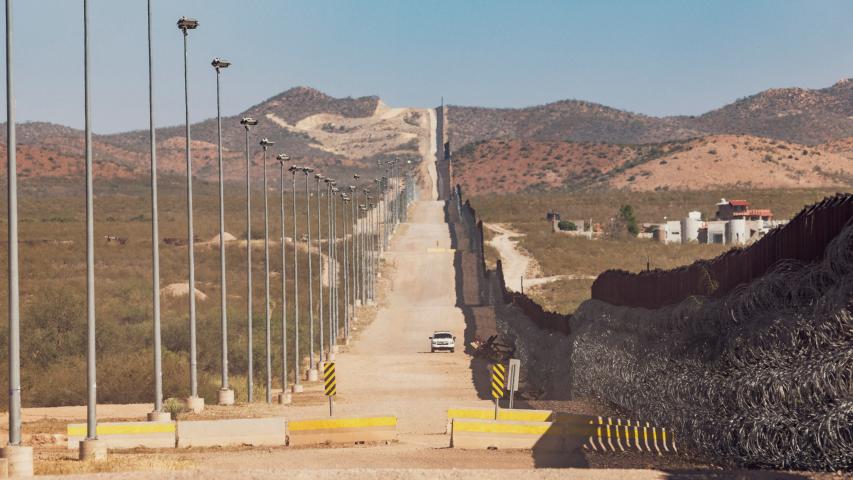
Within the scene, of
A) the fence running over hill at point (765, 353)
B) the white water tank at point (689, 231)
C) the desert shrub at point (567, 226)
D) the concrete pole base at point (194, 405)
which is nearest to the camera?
the fence running over hill at point (765, 353)

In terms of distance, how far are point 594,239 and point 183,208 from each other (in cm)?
6809

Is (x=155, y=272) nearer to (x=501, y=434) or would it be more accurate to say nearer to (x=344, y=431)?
(x=344, y=431)

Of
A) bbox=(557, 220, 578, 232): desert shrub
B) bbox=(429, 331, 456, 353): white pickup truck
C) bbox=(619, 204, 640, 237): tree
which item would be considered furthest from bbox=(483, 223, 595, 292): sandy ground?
bbox=(429, 331, 456, 353): white pickup truck

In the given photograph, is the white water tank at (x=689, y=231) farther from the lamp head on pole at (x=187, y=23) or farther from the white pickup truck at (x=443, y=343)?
A: the lamp head on pole at (x=187, y=23)

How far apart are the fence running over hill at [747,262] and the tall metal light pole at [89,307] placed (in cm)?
1269

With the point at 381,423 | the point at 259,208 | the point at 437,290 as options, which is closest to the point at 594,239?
the point at 437,290

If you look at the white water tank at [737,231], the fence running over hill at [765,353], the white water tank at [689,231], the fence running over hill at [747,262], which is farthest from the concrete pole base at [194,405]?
the white water tank at [689,231]

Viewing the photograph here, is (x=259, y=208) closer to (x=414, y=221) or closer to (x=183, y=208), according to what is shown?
(x=183, y=208)

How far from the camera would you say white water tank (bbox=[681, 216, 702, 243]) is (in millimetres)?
147125

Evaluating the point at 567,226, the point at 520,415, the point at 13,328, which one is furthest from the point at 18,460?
the point at 567,226

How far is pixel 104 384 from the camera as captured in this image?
57.4 metres

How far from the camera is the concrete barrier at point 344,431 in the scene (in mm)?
36531

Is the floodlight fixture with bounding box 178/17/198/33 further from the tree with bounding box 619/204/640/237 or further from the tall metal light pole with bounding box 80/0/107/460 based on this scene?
the tree with bounding box 619/204/640/237

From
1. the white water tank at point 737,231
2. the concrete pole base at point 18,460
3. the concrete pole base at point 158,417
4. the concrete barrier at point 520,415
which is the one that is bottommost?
the concrete barrier at point 520,415
